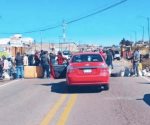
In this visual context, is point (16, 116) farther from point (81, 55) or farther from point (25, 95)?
point (81, 55)

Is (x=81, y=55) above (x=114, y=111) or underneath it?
above

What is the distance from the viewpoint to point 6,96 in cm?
1800

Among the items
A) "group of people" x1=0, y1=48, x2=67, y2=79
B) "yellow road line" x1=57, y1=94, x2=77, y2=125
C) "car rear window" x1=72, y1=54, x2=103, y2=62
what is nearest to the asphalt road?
"yellow road line" x1=57, y1=94, x2=77, y2=125

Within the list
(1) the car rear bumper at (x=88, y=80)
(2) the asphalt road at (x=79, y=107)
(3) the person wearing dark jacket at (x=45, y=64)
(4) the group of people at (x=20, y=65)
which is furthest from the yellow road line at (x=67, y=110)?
(4) the group of people at (x=20, y=65)

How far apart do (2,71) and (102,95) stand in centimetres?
1359

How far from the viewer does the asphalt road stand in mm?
11180

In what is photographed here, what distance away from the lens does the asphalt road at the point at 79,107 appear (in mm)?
11180

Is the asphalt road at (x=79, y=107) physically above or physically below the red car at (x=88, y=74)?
below

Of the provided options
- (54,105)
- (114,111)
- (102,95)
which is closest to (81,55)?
(102,95)

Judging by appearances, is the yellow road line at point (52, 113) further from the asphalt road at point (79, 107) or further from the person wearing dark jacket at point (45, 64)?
the person wearing dark jacket at point (45, 64)

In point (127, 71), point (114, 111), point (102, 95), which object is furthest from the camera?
point (127, 71)

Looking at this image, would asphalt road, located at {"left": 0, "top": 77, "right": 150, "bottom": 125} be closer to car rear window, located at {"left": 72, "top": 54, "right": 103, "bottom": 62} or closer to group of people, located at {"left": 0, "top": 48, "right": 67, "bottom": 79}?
car rear window, located at {"left": 72, "top": 54, "right": 103, "bottom": 62}

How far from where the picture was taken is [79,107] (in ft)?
45.1

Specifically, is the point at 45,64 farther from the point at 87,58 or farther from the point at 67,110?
the point at 67,110
